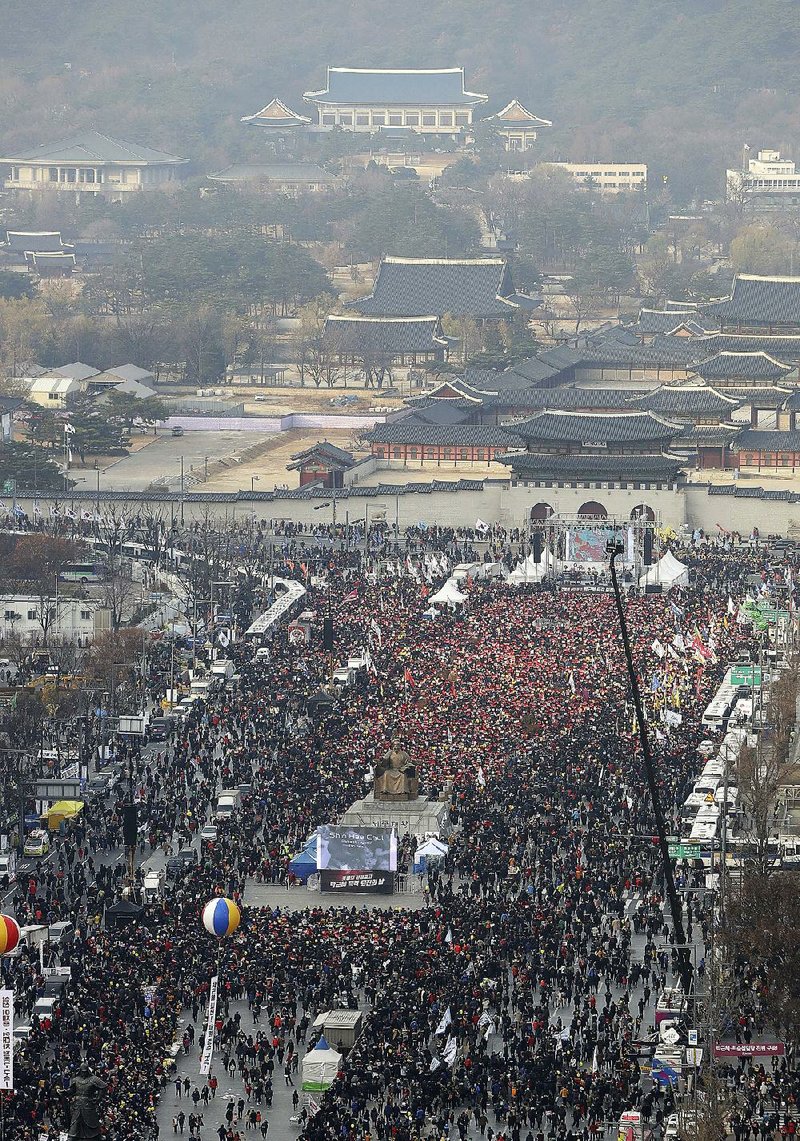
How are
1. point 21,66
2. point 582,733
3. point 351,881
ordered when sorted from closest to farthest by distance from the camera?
point 351,881 < point 582,733 < point 21,66

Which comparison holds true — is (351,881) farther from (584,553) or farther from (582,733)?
(584,553)

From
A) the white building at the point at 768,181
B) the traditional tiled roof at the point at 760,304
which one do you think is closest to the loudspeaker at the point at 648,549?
the traditional tiled roof at the point at 760,304

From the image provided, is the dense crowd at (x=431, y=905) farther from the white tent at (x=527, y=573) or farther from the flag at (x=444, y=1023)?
the white tent at (x=527, y=573)

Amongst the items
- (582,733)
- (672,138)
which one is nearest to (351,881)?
(582,733)

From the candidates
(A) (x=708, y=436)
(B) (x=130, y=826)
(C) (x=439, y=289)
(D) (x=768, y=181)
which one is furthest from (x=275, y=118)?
(B) (x=130, y=826)

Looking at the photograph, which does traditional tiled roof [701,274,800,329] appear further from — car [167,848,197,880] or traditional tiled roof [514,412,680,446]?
car [167,848,197,880]

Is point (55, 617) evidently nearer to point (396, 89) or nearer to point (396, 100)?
point (396, 100)

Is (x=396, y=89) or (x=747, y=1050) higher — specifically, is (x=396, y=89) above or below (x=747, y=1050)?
above
